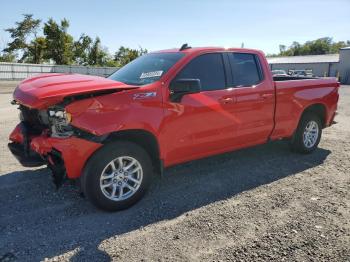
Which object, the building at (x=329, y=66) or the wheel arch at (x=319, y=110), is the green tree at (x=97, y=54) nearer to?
the building at (x=329, y=66)

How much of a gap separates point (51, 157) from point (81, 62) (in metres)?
51.7

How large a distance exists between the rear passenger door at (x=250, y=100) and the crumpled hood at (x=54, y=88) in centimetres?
180

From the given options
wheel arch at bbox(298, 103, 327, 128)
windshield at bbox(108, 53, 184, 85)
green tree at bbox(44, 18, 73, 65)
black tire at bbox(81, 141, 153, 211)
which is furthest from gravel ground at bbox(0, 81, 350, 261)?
green tree at bbox(44, 18, 73, 65)

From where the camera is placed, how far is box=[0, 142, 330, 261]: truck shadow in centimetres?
341

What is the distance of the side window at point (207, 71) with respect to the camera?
462 cm

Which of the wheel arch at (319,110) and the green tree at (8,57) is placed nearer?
the wheel arch at (319,110)

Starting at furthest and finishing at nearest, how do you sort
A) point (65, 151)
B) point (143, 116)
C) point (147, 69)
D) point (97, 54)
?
point (97, 54)
point (147, 69)
point (143, 116)
point (65, 151)

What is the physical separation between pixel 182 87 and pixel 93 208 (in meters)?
1.84

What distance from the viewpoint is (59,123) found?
3.86 metres

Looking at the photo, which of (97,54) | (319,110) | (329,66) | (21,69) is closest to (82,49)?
(97,54)

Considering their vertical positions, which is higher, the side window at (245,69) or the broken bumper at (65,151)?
the side window at (245,69)

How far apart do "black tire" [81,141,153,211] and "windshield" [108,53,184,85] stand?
96cm

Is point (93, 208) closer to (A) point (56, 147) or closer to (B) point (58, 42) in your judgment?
(A) point (56, 147)

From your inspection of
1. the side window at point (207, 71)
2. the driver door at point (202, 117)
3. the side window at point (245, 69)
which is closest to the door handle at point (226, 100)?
the driver door at point (202, 117)
